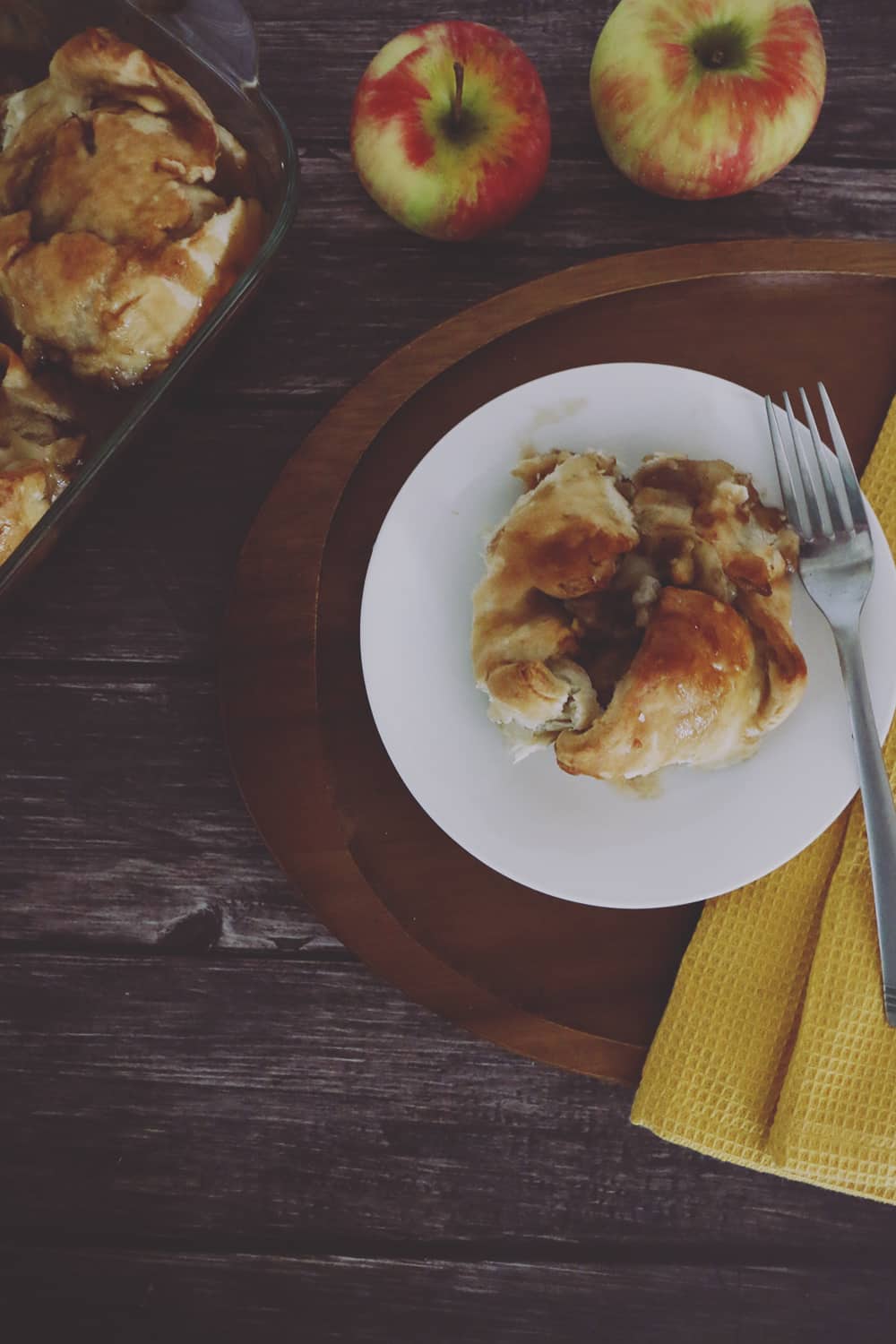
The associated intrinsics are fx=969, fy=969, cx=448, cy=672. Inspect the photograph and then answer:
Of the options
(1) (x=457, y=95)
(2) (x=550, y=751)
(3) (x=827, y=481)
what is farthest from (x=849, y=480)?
(1) (x=457, y=95)

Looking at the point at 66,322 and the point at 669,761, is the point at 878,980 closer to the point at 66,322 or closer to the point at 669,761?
the point at 669,761

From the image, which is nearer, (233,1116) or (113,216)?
(113,216)

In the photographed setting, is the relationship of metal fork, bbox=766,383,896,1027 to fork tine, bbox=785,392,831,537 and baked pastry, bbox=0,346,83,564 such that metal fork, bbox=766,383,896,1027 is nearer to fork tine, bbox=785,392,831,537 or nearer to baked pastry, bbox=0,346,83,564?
fork tine, bbox=785,392,831,537

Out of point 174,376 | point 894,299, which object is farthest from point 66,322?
point 894,299

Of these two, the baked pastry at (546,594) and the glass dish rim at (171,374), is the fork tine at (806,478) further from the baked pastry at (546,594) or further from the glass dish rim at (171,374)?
the glass dish rim at (171,374)

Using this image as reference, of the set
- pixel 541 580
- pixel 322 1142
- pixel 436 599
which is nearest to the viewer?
pixel 541 580

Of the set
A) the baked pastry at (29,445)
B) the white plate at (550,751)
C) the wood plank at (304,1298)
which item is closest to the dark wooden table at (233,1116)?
the wood plank at (304,1298)

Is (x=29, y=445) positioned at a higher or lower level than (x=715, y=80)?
lower

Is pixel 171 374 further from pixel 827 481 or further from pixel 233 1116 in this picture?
pixel 233 1116
